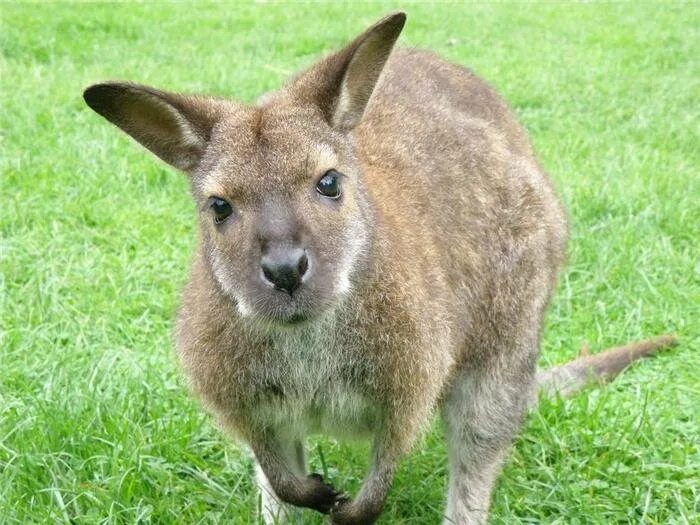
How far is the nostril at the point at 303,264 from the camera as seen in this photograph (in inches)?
85.6

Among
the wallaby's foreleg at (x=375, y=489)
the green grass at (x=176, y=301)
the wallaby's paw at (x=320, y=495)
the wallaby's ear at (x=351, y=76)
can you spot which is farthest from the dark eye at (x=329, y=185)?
the green grass at (x=176, y=301)

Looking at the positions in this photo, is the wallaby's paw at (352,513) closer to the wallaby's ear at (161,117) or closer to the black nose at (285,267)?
the black nose at (285,267)

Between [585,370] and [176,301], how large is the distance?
1.56m

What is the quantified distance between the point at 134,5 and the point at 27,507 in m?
9.54

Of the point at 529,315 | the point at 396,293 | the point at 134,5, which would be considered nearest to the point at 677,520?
the point at 529,315

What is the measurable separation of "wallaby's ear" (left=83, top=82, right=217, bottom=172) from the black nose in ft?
1.63

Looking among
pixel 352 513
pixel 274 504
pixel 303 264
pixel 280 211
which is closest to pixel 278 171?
pixel 280 211

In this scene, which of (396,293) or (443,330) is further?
(443,330)

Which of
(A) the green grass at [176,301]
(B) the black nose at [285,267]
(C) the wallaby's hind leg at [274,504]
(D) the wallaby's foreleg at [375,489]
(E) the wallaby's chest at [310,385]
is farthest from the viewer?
(A) the green grass at [176,301]

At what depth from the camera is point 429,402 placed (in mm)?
2686

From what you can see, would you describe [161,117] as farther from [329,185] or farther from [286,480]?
[286,480]

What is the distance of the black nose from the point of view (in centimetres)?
216

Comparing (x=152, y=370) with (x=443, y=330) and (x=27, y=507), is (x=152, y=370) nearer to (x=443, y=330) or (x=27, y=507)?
(x=27, y=507)

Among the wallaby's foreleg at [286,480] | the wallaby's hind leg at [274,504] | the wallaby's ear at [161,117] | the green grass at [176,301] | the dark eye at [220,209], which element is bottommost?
the green grass at [176,301]
